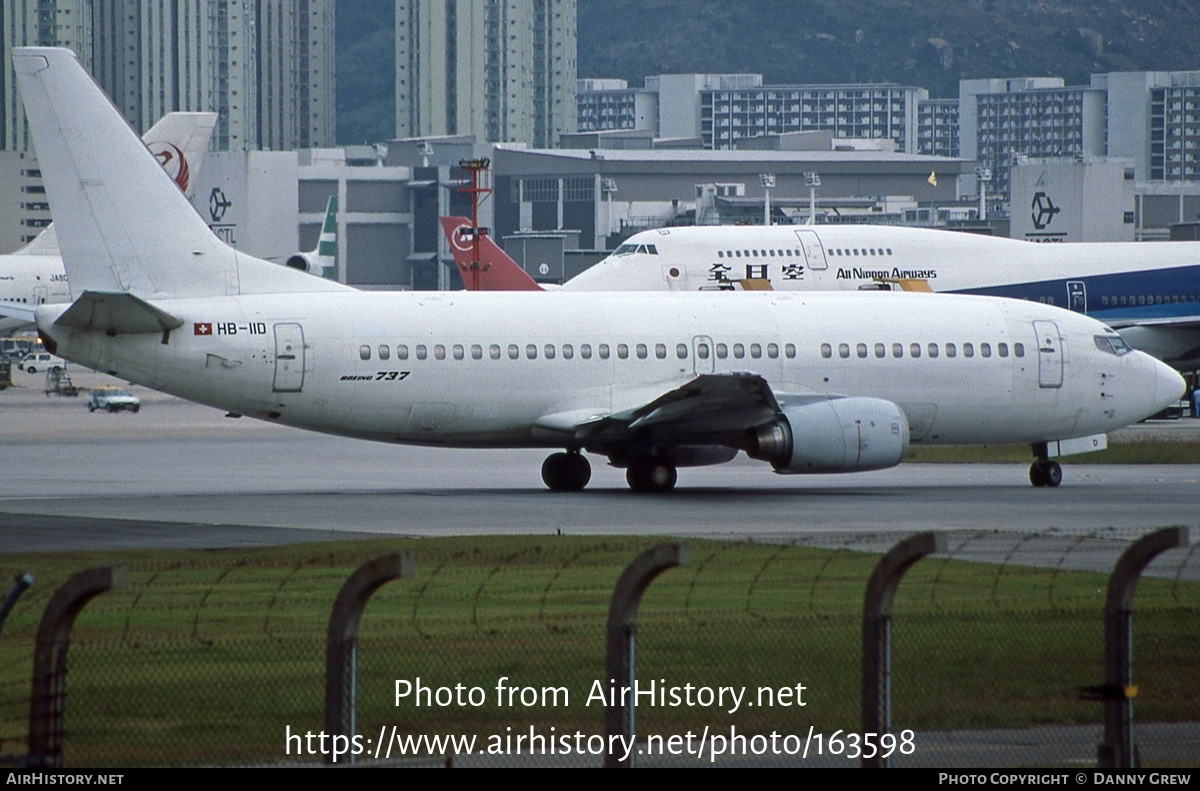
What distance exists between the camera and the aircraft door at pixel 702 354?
3188 cm

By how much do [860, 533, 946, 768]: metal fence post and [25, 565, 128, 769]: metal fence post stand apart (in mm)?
3809

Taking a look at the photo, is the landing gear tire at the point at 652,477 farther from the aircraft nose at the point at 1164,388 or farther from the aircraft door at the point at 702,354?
the aircraft nose at the point at 1164,388

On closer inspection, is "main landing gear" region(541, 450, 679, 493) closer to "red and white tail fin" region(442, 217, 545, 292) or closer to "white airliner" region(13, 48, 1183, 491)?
"white airliner" region(13, 48, 1183, 491)

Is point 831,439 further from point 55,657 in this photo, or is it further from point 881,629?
point 55,657

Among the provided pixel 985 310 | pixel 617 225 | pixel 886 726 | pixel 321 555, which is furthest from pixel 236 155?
pixel 886 726

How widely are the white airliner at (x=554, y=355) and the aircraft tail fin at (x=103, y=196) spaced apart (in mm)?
33

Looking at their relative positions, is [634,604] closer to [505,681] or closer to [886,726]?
[886,726]

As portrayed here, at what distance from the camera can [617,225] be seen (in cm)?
15925

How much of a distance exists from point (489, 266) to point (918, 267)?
18.0 metres

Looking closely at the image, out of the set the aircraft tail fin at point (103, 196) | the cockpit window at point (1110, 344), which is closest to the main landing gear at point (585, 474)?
the aircraft tail fin at point (103, 196)

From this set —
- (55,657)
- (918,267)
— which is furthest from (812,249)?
(55,657)

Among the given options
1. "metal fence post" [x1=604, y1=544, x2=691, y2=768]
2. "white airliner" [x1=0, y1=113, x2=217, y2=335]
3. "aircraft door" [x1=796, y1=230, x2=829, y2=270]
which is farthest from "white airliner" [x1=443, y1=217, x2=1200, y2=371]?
"metal fence post" [x1=604, y1=544, x2=691, y2=768]

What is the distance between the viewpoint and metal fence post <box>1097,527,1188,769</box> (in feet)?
31.7
